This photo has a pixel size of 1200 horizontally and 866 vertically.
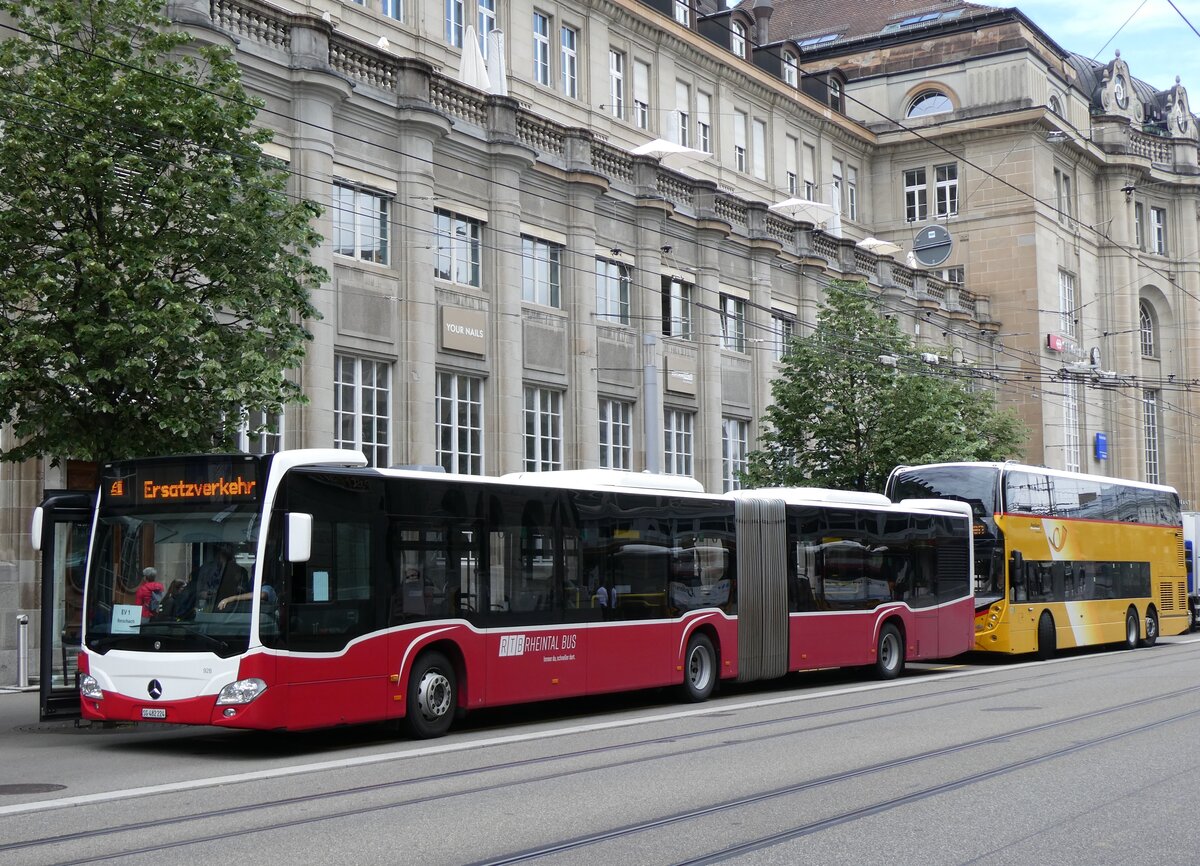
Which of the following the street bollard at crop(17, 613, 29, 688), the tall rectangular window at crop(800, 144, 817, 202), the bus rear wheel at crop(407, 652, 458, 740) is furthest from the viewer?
the tall rectangular window at crop(800, 144, 817, 202)

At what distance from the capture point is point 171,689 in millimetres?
13789

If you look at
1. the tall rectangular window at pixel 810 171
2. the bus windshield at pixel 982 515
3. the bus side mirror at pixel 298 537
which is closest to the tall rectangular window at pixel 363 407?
the bus windshield at pixel 982 515

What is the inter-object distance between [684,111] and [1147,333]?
3181 centimetres

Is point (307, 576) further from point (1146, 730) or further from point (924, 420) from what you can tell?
point (924, 420)

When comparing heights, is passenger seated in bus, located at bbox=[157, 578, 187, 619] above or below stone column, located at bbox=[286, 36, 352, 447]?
below

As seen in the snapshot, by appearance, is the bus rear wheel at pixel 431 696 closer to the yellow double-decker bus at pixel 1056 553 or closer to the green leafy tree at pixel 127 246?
the green leafy tree at pixel 127 246

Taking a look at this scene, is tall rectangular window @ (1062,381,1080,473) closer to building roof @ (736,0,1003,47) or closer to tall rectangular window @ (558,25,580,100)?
building roof @ (736,0,1003,47)

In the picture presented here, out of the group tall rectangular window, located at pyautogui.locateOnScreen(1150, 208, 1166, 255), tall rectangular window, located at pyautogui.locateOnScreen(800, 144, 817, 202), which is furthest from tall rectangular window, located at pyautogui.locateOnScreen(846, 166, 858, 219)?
tall rectangular window, located at pyautogui.locateOnScreen(1150, 208, 1166, 255)

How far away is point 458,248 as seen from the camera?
29688mm

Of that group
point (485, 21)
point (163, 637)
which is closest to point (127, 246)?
point (163, 637)

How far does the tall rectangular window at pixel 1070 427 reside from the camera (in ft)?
191

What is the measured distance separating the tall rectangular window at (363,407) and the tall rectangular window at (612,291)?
7.38 meters

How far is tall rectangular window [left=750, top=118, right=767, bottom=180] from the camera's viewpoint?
155 feet

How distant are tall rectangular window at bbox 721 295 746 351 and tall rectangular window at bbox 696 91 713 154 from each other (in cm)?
697
